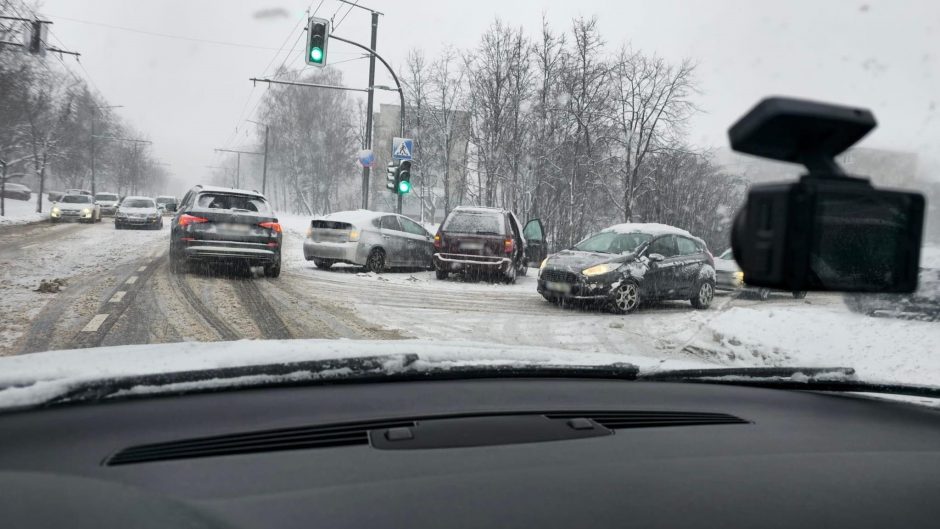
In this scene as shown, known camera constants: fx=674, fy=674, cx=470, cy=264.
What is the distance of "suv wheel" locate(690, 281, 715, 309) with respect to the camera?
11547 millimetres

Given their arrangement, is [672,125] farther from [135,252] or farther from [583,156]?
[135,252]

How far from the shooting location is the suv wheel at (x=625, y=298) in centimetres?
1032

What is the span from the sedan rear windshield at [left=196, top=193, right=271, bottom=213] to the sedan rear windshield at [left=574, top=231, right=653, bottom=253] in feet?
18.9

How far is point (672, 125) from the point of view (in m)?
15.0

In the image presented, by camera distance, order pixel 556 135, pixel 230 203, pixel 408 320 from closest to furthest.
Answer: pixel 408 320, pixel 230 203, pixel 556 135

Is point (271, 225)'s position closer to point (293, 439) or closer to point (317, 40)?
point (317, 40)

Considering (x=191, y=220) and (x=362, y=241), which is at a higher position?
(x=191, y=220)

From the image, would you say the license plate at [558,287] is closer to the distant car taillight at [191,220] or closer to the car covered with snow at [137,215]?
the distant car taillight at [191,220]

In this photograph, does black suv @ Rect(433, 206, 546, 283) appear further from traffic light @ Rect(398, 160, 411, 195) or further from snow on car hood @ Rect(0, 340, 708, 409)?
snow on car hood @ Rect(0, 340, 708, 409)

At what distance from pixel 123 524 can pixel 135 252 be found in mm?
16672

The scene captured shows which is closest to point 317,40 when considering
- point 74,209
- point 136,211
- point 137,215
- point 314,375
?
point 314,375

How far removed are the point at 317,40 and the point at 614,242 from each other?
8.58 m

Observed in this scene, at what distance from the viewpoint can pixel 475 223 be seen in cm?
1420

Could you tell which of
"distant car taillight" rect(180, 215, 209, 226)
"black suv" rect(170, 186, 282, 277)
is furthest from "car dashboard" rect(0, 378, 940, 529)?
"distant car taillight" rect(180, 215, 209, 226)
